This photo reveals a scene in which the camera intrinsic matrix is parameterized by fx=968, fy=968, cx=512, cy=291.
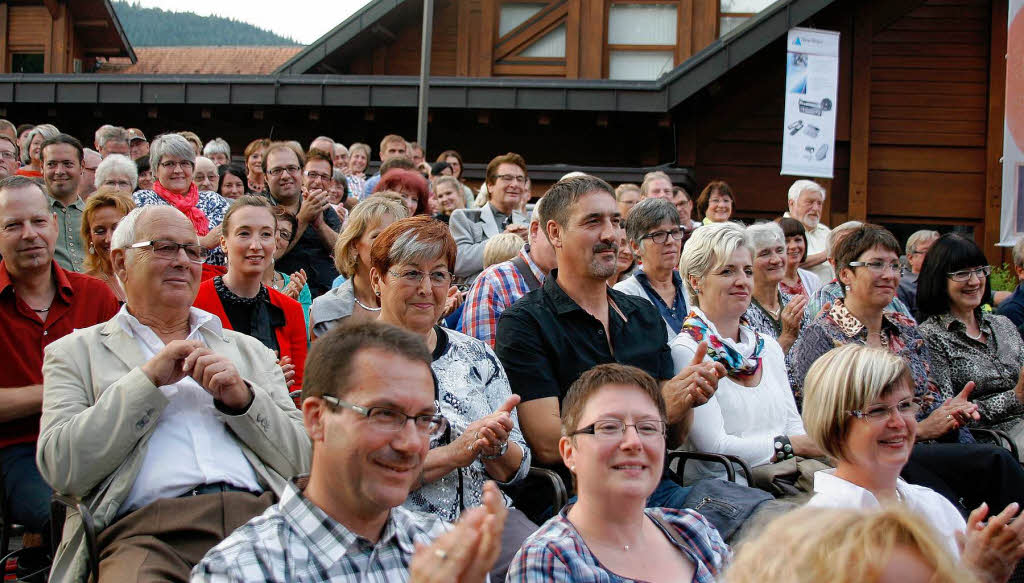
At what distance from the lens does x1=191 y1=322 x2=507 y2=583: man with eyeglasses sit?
88.4 inches

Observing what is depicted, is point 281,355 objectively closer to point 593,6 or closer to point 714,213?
point 714,213

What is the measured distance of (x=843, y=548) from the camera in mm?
1435

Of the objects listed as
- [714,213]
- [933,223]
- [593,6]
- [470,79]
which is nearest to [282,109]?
[470,79]

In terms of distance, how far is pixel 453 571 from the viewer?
1.91 m

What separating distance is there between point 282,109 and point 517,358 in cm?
1142

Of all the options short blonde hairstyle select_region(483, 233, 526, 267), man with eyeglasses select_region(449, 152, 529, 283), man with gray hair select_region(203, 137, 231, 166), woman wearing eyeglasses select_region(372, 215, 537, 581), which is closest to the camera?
woman wearing eyeglasses select_region(372, 215, 537, 581)

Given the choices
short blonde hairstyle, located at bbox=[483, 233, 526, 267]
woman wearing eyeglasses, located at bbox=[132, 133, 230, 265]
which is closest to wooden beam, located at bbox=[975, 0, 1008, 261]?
short blonde hairstyle, located at bbox=[483, 233, 526, 267]

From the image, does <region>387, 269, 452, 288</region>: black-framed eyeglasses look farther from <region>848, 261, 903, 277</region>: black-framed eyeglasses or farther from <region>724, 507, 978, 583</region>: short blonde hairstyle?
<region>848, 261, 903, 277</region>: black-framed eyeglasses

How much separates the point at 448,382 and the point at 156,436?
1067 mm

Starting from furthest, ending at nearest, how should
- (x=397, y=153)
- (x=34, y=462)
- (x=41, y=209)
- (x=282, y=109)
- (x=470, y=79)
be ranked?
1. (x=282, y=109)
2. (x=470, y=79)
3. (x=397, y=153)
4. (x=41, y=209)
5. (x=34, y=462)

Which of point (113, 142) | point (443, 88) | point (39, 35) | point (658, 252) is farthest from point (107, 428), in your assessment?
point (39, 35)

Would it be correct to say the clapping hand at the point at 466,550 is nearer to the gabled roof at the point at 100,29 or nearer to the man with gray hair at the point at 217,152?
the man with gray hair at the point at 217,152

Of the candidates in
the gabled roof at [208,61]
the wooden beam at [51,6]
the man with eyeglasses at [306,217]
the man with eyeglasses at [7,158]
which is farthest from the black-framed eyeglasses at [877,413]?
the wooden beam at [51,6]

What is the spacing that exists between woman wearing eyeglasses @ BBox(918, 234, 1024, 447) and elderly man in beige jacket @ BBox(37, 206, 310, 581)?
4.16 metres
